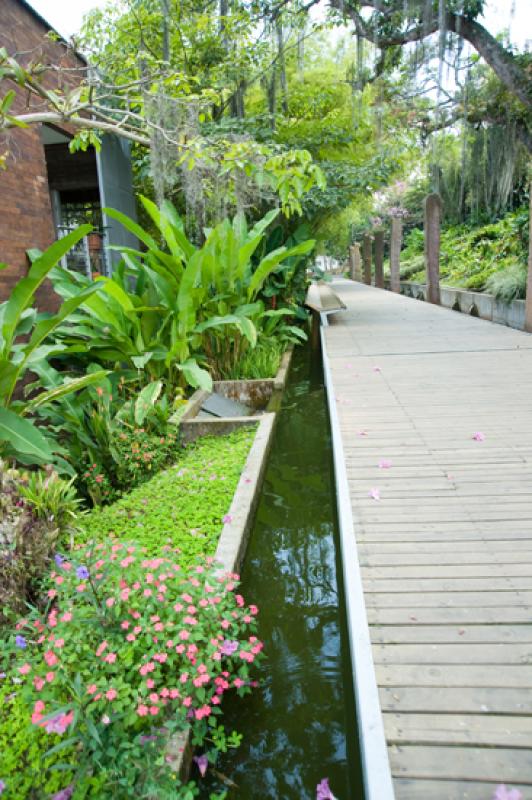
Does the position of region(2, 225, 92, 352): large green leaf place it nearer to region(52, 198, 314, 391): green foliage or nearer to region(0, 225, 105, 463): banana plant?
region(0, 225, 105, 463): banana plant

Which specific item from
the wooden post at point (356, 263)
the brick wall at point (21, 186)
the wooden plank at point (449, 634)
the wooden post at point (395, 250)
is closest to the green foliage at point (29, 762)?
the wooden plank at point (449, 634)

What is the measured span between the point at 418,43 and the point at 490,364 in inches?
221

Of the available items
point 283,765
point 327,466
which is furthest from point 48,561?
point 327,466

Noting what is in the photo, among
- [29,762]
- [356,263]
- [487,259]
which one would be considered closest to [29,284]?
[29,762]

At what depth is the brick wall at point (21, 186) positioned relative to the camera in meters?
4.97

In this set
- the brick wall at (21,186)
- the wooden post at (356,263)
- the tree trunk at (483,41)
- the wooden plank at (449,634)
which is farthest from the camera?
the wooden post at (356,263)

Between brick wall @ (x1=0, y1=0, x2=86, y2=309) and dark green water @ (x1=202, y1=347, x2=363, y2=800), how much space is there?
121 inches

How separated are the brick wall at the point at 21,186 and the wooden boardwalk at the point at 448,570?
10.3 feet

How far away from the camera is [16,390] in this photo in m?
4.84

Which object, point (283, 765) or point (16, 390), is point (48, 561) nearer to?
point (283, 765)

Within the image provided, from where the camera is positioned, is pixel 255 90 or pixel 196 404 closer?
pixel 196 404

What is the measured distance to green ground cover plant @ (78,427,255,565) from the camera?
2660 millimetres

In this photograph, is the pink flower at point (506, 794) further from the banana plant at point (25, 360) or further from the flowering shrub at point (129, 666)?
the banana plant at point (25, 360)

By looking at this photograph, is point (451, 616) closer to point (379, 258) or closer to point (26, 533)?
point (26, 533)
